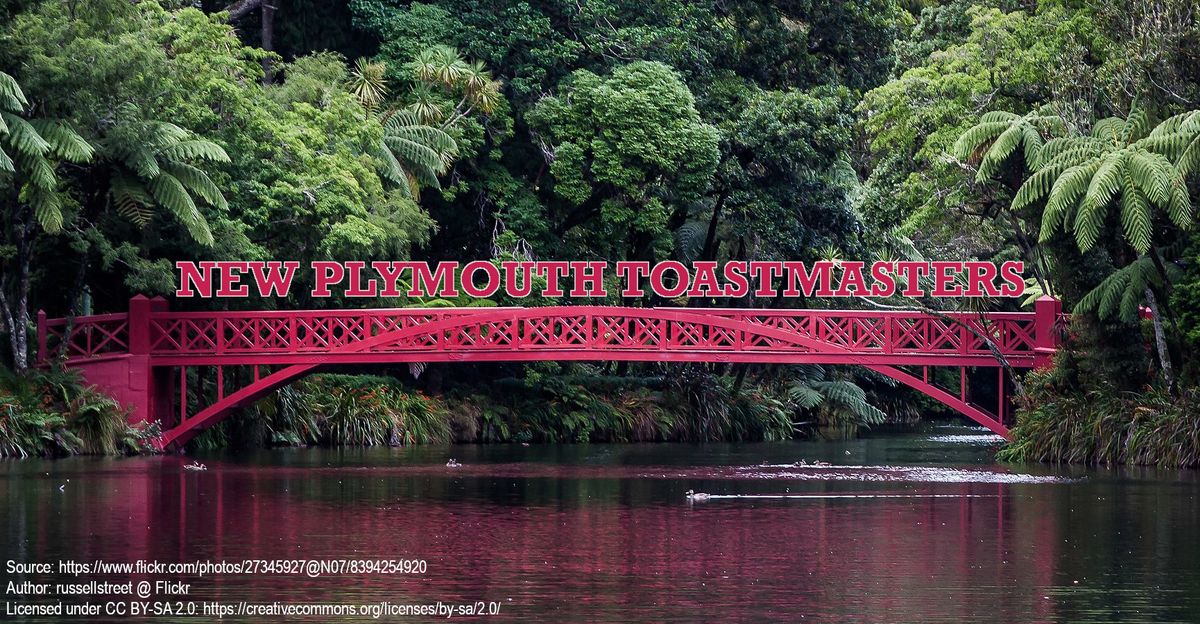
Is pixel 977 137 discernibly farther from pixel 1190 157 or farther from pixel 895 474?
pixel 895 474

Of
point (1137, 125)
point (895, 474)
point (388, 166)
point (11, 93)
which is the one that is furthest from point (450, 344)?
point (1137, 125)

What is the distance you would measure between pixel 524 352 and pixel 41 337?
28.6 ft

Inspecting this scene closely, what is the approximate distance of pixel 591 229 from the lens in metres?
45.1

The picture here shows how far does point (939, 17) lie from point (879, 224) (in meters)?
4.58

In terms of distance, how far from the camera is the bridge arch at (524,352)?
113 feet

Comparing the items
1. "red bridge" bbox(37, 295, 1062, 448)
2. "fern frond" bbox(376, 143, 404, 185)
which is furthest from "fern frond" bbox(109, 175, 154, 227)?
"fern frond" bbox(376, 143, 404, 185)

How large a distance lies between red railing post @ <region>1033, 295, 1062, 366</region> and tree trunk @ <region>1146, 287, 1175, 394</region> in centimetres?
295

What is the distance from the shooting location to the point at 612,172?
41031 mm

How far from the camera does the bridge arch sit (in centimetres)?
3434

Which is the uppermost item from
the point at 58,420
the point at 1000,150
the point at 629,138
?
the point at 629,138

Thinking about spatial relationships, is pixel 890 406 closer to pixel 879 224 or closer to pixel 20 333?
pixel 879 224

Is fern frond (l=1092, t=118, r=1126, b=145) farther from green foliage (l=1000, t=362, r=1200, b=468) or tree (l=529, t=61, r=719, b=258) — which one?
Result: tree (l=529, t=61, r=719, b=258)

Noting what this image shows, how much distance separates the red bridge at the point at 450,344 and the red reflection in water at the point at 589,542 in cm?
658

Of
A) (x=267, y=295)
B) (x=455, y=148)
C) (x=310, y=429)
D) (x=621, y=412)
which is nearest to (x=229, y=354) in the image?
(x=267, y=295)
